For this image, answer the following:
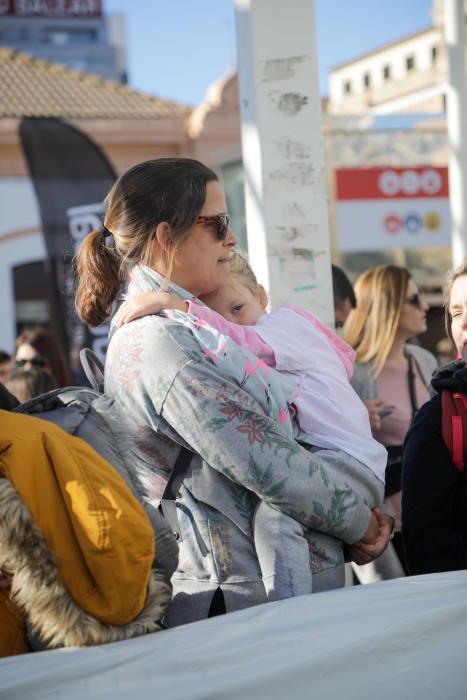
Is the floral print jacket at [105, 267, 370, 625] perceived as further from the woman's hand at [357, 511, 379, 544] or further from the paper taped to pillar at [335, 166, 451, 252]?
the paper taped to pillar at [335, 166, 451, 252]

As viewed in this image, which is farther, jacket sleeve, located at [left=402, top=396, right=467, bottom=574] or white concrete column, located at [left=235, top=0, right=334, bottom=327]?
white concrete column, located at [left=235, top=0, right=334, bottom=327]

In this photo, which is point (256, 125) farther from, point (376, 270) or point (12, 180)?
point (12, 180)

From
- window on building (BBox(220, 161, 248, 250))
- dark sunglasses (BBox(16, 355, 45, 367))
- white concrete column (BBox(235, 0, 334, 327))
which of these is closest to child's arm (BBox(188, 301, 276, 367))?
white concrete column (BBox(235, 0, 334, 327))

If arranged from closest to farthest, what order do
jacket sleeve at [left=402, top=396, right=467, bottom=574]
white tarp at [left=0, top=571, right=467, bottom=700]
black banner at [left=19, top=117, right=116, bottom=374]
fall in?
white tarp at [left=0, top=571, right=467, bottom=700] < jacket sleeve at [left=402, top=396, right=467, bottom=574] < black banner at [left=19, top=117, right=116, bottom=374]

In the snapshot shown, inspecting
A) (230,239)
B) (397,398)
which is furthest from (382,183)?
(230,239)

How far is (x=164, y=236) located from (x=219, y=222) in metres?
0.14

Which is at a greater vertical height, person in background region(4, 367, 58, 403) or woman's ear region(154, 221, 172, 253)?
woman's ear region(154, 221, 172, 253)

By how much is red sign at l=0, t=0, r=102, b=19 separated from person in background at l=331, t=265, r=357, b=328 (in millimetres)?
47763

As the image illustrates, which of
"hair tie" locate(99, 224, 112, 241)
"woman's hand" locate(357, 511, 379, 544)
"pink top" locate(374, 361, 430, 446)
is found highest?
"hair tie" locate(99, 224, 112, 241)

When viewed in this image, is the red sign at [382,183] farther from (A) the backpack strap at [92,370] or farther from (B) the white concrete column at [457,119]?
(A) the backpack strap at [92,370]

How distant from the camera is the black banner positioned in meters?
8.33

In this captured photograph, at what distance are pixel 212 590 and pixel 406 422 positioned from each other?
2.67 m

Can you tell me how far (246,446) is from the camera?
6.58 ft

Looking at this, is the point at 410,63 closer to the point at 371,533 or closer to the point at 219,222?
the point at 219,222
